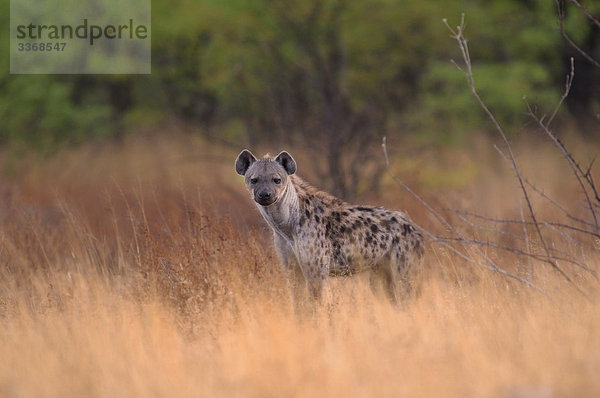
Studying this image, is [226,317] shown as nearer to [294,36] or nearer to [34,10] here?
[294,36]

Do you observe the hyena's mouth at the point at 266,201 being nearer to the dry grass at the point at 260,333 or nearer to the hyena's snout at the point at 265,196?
the hyena's snout at the point at 265,196

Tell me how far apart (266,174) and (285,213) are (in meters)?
0.33

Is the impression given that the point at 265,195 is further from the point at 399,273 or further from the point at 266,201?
the point at 399,273

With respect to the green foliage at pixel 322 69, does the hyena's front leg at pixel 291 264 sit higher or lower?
lower

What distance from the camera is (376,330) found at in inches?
191

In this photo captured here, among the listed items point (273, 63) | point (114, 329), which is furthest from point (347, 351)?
point (273, 63)

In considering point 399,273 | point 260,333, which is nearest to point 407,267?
point 399,273

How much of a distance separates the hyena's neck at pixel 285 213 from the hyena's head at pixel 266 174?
98 millimetres

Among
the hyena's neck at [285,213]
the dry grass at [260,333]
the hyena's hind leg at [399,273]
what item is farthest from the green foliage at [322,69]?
the dry grass at [260,333]

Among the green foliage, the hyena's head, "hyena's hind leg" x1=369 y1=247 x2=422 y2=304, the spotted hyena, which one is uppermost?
the green foliage

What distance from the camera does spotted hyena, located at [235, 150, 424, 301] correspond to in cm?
603

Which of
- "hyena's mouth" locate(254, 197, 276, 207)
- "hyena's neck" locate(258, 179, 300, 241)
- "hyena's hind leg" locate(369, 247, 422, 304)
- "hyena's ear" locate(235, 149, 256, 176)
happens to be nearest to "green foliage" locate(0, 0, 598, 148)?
"hyena's ear" locate(235, 149, 256, 176)

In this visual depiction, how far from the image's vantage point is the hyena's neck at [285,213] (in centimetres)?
612

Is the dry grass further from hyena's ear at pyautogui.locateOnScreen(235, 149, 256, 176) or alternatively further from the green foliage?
the green foliage
